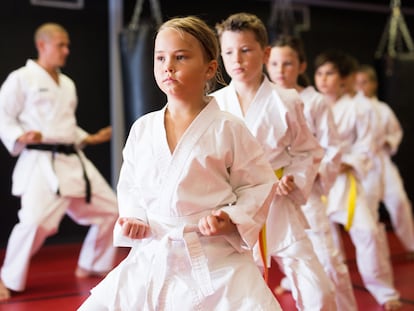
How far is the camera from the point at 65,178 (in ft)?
13.8

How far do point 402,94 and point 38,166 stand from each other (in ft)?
11.8

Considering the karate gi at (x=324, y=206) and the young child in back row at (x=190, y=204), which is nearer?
the young child in back row at (x=190, y=204)

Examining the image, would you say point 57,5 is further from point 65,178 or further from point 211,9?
point 65,178

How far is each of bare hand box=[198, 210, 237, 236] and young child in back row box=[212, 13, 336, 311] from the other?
78 centimetres

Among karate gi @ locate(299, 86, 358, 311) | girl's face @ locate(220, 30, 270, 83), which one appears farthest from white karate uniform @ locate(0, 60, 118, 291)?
girl's face @ locate(220, 30, 270, 83)

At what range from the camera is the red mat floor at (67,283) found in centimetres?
375

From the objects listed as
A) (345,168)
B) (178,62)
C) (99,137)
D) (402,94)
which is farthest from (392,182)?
(178,62)

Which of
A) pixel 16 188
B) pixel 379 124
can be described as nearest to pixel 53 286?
pixel 16 188

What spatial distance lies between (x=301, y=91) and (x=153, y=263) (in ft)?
5.53

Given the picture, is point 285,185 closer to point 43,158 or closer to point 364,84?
point 43,158

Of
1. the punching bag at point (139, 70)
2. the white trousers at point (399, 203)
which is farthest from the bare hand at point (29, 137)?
the white trousers at point (399, 203)

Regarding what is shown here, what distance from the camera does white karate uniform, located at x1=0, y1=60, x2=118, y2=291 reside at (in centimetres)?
406

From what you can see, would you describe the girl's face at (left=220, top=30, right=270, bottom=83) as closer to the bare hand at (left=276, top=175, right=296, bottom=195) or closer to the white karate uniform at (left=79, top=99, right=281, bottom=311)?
the bare hand at (left=276, top=175, right=296, bottom=195)

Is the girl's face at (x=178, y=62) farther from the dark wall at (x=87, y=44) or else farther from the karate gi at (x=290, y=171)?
the dark wall at (x=87, y=44)
